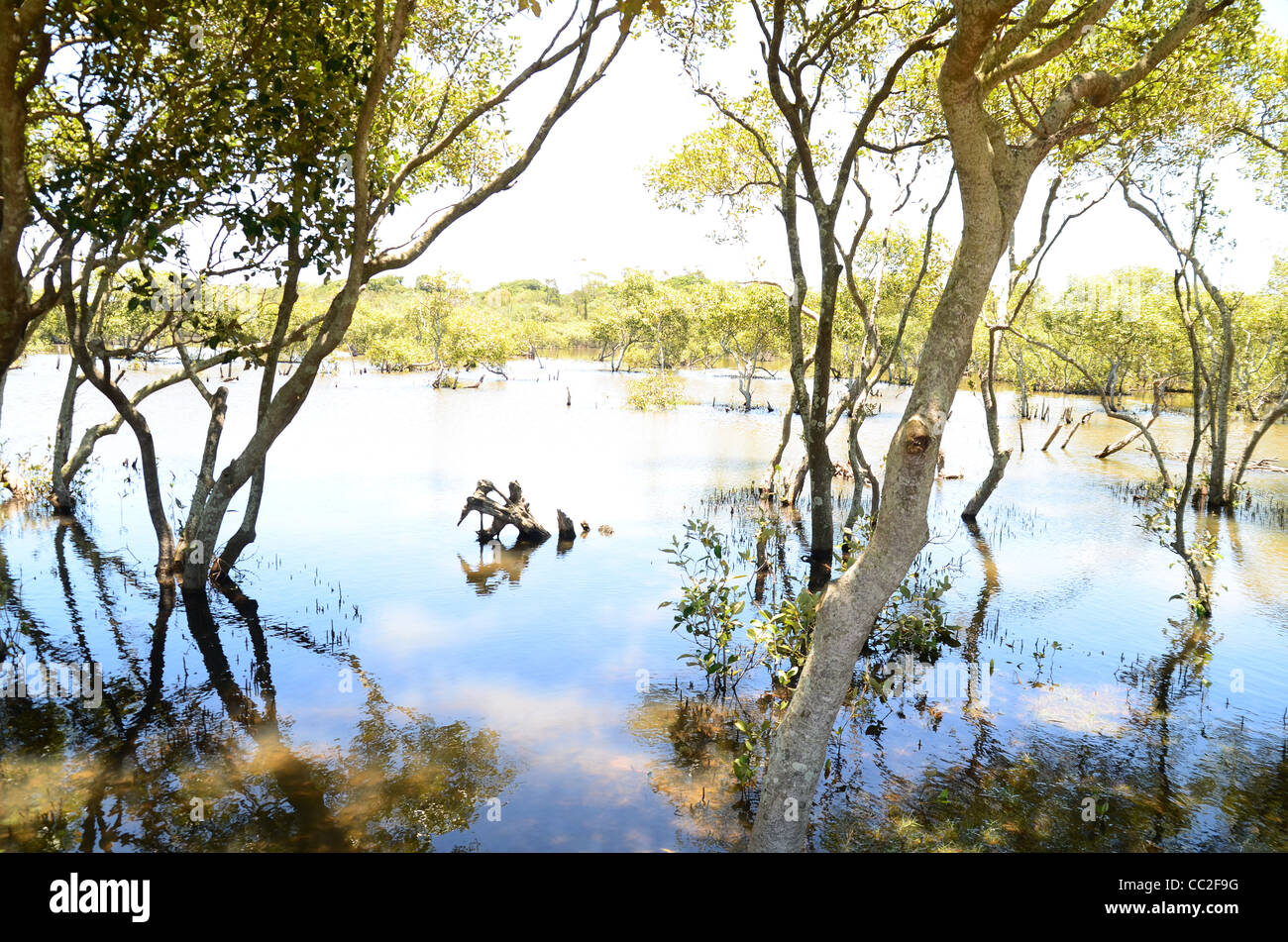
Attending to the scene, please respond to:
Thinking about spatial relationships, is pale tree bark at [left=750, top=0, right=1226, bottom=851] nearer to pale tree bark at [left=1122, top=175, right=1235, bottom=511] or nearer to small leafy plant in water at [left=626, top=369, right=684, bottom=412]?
pale tree bark at [left=1122, top=175, right=1235, bottom=511]

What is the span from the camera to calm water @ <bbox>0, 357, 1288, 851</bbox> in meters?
7.05

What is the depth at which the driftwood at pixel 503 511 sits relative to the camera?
16875mm

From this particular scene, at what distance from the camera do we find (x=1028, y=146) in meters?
5.30

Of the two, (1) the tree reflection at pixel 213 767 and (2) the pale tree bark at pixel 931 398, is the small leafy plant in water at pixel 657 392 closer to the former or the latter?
(1) the tree reflection at pixel 213 767

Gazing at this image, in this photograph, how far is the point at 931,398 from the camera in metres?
5.06

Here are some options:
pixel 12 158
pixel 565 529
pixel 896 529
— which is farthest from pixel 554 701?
pixel 565 529

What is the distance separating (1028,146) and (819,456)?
32.7ft

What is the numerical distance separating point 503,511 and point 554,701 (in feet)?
25.5

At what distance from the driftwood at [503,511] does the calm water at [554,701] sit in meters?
0.67

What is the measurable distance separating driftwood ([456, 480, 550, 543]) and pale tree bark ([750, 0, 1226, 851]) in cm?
1210

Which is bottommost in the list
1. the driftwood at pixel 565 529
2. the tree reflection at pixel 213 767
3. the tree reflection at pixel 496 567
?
the tree reflection at pixel 213 767

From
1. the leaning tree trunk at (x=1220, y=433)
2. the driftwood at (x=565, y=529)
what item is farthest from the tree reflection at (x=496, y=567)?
the leaning tree trunk at (x=1220, y=433)

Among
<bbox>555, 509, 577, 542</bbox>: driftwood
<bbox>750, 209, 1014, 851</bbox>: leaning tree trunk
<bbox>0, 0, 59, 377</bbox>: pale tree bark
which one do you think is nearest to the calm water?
<bbox>555, 509, 577, 542</bbox>: driftwood

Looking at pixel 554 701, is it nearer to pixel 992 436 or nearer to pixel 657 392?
pixel 992 436
